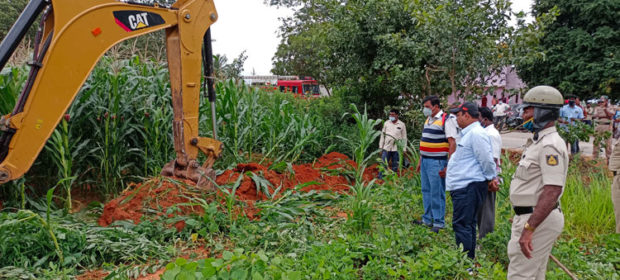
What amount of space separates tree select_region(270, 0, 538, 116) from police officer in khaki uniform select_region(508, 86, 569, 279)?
477cm

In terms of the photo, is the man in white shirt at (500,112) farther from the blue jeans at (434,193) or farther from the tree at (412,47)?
the blue jeans at (434,193)

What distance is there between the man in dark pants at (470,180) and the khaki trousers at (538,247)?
3.65ft

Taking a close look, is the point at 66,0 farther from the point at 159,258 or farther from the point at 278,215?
the point at 278,215

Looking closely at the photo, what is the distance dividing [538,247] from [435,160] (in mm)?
2563

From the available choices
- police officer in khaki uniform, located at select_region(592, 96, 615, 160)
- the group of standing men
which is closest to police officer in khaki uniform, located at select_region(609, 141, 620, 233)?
the group of standing men

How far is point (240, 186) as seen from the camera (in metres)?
6.15

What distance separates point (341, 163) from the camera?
8266mm

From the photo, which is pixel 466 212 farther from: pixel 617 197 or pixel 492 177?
pixel 617 197

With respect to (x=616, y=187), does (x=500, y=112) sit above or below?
above

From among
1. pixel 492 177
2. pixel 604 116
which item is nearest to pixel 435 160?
pixel 492 177

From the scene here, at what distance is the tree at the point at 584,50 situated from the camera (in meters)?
18.8

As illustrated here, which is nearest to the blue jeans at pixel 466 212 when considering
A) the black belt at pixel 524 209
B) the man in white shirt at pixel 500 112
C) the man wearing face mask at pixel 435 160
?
the man wearing face mask at pixel 435 160

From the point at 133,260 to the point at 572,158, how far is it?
8819 mm

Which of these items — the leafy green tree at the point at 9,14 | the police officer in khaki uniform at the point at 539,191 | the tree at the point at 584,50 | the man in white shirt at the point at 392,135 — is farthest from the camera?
the tree at the point at 584,50
